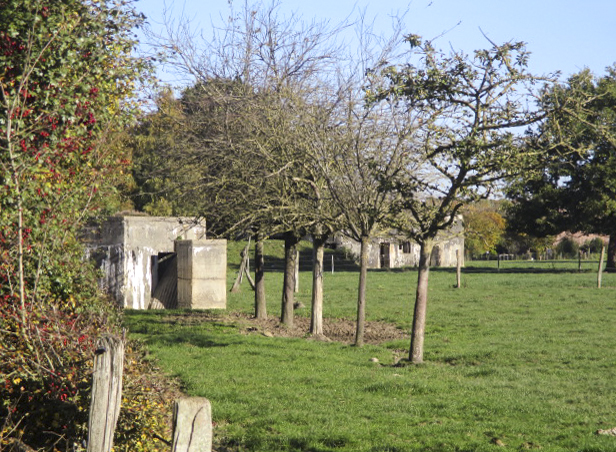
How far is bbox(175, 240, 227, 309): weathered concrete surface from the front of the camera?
22062 millimetres

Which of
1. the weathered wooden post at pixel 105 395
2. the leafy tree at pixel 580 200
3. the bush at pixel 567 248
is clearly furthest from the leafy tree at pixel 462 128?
the bush at pixel 567 248

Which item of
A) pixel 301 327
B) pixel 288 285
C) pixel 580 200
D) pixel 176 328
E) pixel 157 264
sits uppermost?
pixel 580 200

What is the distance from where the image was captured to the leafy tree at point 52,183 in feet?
24.2

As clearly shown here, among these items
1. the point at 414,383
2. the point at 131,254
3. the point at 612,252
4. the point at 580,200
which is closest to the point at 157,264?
the point at 131,254

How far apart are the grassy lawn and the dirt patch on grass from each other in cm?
61

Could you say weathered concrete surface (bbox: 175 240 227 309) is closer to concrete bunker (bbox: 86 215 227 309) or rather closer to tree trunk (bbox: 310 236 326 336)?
concrete bunker (bbox: 86 215 227 309)

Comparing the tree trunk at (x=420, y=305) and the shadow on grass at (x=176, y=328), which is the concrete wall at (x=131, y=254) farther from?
the tree trunk at (x=420, y=305)

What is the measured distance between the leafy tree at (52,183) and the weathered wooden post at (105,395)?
1.64m

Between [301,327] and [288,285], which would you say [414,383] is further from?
[301,327]

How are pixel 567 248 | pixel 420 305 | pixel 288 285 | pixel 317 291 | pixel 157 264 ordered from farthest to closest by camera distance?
pixel 567 248, pixel 157 264, pixel 288 285, pixel 317 291, pixel 420 305

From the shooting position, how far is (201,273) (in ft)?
73.3

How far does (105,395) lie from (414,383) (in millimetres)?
7449

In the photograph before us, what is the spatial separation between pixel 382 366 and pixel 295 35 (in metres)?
7.79

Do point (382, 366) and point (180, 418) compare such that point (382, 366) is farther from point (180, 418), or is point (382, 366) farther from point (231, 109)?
point (180, 418)
